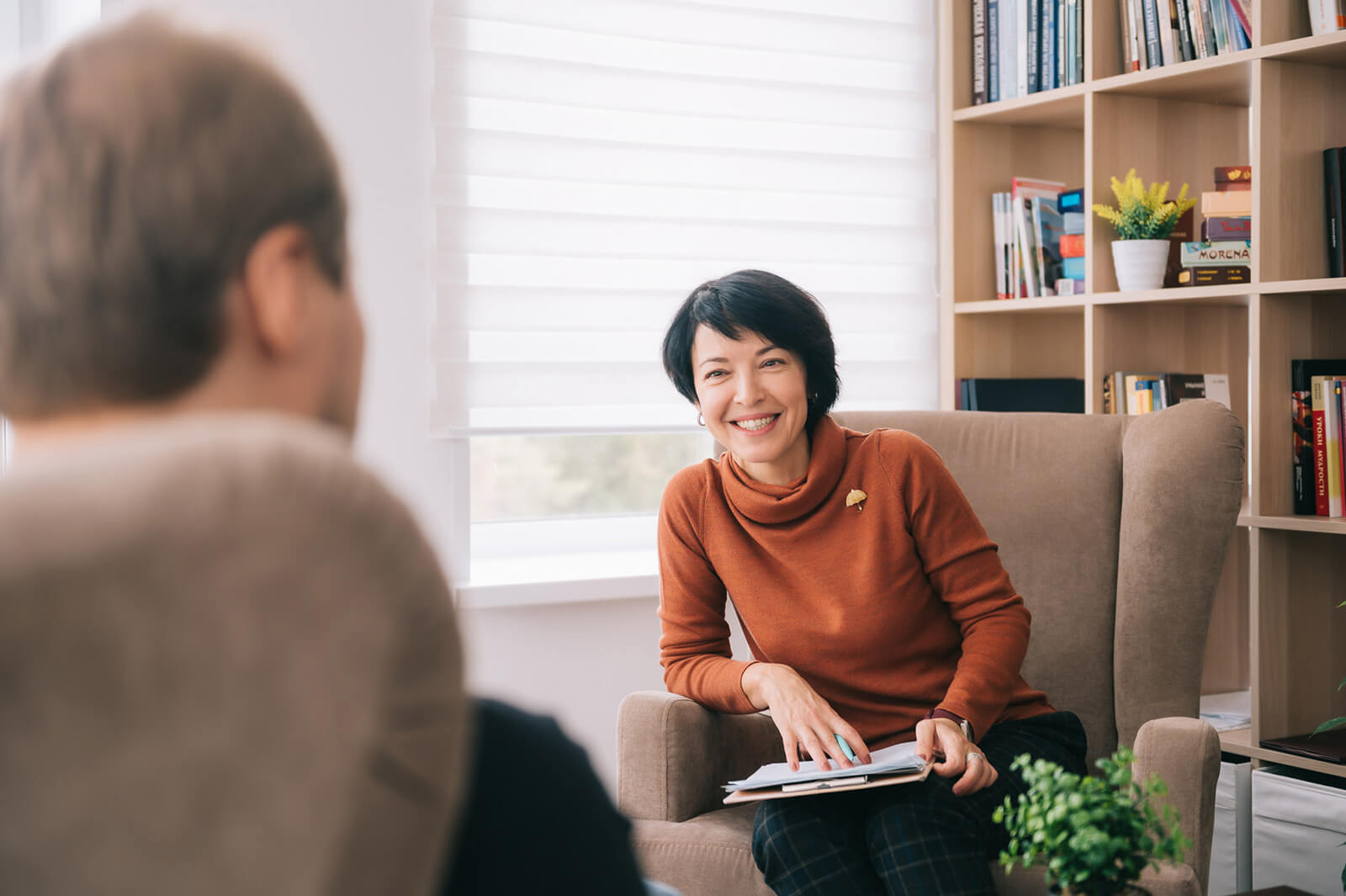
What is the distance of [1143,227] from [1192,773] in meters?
1.43

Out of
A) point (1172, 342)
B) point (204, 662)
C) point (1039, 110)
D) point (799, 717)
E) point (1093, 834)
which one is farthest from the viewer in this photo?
point (1039, 110)

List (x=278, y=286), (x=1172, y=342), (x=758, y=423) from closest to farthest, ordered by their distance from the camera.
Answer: (x=278, y=286) < (x=758, y=423) < (x=1172, y=342)

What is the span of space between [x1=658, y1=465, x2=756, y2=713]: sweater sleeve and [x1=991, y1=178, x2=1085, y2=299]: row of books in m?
1.37

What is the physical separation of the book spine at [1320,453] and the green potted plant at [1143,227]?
43 cm

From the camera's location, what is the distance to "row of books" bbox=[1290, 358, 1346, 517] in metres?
2.28

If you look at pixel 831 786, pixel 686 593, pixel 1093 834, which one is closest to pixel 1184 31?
pixel 686 593

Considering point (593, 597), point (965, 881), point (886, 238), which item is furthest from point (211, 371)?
point (886, 238)

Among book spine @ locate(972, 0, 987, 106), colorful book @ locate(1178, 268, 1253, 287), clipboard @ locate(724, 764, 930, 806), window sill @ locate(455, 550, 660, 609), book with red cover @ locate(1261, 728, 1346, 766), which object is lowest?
book with red cover @ locate(1261, 728, 1346, 766)

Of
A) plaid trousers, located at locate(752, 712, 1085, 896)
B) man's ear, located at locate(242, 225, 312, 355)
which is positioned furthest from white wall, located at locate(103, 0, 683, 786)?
man's ear, located at locate(242, 225, 312, 355)

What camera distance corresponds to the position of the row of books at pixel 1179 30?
244cm

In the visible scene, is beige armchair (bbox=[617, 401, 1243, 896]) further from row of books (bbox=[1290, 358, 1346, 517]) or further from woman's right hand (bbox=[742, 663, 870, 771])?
row of books (bbox=[1290, 358, 1346, 517])

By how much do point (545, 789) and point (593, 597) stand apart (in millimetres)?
2103

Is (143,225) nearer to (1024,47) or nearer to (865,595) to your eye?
(865,595)

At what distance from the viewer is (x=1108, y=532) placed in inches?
79.5
